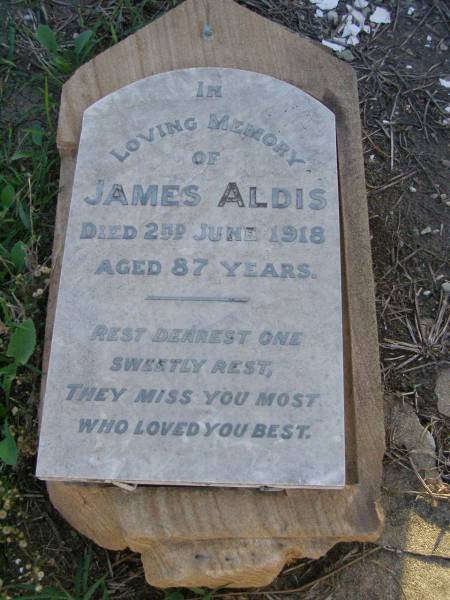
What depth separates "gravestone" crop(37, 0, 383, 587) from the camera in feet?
6.25

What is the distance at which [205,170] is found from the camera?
219 cm

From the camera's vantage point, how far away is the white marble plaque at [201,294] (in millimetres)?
1896

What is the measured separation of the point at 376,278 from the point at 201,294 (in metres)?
1.09

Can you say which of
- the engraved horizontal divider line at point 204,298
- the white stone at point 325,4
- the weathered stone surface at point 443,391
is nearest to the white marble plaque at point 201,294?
the engraved horizontal divider line at point 204,298

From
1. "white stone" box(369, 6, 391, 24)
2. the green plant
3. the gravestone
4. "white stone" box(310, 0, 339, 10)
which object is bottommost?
the green plant

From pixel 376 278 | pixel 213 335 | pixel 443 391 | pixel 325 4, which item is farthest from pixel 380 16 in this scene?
pixel 213 335

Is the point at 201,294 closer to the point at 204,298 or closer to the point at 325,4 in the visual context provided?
the point at 204,298

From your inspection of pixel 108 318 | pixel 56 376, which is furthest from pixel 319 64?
pixel 56 376

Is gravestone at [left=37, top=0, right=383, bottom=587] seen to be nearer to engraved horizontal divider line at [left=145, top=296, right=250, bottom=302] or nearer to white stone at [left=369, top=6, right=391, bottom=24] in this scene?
engraved horizontal divider line at [left=145, top=296, right=250, bottom=302]

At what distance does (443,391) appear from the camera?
2662mm

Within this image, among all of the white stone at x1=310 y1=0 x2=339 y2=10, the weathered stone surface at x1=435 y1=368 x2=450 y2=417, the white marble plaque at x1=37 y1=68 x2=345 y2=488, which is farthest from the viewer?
the white stone at x1=310 y1=0 x2=339 y2=10

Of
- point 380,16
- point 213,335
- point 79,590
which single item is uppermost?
point 380,16

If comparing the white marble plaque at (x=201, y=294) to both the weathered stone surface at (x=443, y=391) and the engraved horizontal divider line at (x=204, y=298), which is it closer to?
the engraved horizontal divider line at (x=204, y=298)

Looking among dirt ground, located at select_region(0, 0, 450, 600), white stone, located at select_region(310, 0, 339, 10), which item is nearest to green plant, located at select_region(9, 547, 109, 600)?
dirt ground, located at select_region(0, 0, 450, 600)
